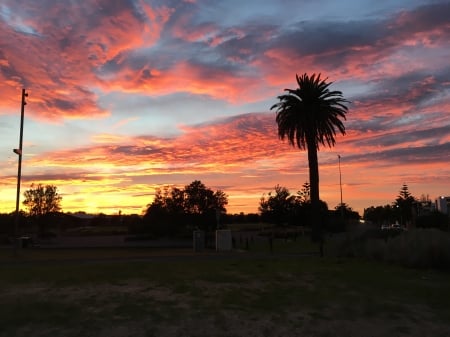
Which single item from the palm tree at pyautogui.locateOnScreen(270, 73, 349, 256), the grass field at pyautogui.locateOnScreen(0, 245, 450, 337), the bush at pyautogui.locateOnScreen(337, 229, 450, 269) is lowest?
the grass field at pyautogui.locateOnScreen(0, 245, 450, 337)

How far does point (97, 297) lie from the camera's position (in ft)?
35.6

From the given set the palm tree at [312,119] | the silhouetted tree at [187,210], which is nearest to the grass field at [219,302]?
the palm tree at [312,119]

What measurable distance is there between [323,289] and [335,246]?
10771mm

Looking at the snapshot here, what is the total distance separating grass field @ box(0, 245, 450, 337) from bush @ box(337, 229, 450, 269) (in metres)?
1.93

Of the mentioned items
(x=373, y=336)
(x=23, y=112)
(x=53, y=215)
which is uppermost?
(x=23, y=112)

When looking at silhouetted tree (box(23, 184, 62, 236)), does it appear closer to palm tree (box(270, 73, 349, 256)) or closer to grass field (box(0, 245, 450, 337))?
palm tree (box(270, 73, 349, 256))

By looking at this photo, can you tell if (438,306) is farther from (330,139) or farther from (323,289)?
(330,139)

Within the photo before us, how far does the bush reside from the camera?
17344mm

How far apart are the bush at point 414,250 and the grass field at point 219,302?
Result: 76.2 inches

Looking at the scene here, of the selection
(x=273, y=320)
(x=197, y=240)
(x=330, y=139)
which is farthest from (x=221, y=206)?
(x=273, y=320)

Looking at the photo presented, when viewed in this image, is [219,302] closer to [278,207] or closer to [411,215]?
[278,207]

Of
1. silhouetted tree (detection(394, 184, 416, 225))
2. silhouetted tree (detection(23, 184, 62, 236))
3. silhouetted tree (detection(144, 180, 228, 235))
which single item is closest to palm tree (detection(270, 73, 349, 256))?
silhouetted tree (detection(144, 180, 228, 235))

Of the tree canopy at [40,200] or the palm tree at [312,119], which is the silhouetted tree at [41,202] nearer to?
the tree canopy at [40,200]

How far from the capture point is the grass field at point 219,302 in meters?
8.97
